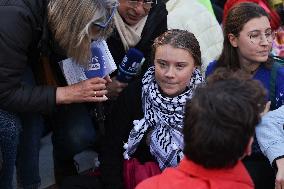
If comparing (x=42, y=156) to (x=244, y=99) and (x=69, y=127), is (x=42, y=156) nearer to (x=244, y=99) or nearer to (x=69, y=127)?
(x=69, y=127)

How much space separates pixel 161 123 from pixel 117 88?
0.43m

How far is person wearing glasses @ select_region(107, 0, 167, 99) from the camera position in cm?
300

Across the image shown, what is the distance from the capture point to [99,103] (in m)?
2.98

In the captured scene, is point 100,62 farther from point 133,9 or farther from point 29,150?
point 29,150

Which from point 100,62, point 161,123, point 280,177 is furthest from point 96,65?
point 280,177

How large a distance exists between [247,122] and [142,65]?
142 centimetres

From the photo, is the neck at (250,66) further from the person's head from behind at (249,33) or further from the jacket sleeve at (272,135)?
the jacket sleeve at (272,135)

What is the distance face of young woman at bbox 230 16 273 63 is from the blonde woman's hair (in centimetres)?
76

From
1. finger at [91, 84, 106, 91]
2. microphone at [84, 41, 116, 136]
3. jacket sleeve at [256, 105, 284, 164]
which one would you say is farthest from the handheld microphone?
jacket sleeve at [256, 105, 284, 164]

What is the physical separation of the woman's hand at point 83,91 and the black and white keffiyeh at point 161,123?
24 centimetres

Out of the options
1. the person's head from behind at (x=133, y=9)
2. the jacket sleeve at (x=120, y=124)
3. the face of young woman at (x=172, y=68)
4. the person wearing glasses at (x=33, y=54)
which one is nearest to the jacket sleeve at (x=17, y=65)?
the person wearing glasses at (x=33, y=54)

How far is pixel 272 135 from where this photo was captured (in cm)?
249

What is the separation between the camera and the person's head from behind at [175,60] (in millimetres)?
2551

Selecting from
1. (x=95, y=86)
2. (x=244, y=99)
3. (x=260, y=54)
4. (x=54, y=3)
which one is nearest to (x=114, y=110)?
(x=95, y=86)
